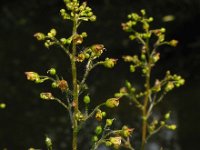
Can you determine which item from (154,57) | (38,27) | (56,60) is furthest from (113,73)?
(154,57)

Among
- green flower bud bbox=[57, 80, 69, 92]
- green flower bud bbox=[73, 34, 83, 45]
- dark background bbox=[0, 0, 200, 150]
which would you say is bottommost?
green flower bud bbox=[57, 80, 69, 92]

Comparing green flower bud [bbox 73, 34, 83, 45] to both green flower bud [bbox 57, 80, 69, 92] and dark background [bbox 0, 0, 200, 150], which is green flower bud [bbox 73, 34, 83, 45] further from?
dark background [bbox 0, 0, 200, 150]

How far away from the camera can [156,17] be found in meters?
11.4

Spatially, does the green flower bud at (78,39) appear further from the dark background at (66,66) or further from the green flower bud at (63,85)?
the dark background at (66,66)

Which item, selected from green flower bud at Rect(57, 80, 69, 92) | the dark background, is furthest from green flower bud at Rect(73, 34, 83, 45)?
the dark background

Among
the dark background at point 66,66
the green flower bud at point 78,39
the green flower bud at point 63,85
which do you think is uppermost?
the dark background at point 66,66

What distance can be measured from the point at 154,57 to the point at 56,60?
664 centimetres

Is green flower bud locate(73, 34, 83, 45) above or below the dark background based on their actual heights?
below

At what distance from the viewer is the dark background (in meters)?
7.77

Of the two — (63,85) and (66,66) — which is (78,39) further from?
(66,66)

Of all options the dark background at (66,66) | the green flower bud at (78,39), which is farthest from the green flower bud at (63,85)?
the dark background at (66,66)

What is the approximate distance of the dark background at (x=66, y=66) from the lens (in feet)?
25.5

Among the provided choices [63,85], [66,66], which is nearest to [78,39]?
[63,85]

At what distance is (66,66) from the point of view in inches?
374
